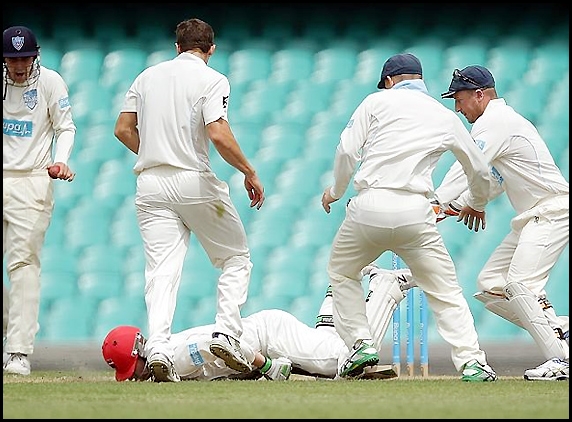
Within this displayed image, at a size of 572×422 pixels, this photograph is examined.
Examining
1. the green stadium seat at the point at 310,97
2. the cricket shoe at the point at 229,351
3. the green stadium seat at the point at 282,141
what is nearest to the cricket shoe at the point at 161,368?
the cricket shoe at the point at 229,351

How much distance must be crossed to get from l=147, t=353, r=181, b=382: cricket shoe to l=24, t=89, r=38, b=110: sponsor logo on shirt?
1689mm

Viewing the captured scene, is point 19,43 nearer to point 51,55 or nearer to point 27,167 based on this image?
point 27,167

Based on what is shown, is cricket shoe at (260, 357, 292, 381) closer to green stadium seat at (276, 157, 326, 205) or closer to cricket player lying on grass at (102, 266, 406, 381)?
cricket player lying on grass at (102, 266, 406, 381)

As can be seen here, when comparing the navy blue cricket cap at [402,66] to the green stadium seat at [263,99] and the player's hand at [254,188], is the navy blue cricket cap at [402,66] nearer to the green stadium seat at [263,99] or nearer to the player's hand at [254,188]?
the player's hand at [254,188]

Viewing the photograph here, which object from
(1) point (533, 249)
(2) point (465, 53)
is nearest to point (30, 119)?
(1) point (533, 249)

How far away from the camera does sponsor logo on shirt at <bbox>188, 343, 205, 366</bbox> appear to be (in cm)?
521

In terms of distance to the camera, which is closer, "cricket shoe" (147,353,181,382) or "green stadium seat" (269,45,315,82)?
"cricket shoe" (147,353,181,382)

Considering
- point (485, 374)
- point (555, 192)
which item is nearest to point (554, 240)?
point (555, 192)

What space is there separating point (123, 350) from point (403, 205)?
4.23 feet

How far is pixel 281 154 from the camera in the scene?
8.86m

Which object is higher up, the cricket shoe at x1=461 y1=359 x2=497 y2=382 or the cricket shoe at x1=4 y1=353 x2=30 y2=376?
the cricket shoe at x1=461 y1=359 x2=497 y2=382

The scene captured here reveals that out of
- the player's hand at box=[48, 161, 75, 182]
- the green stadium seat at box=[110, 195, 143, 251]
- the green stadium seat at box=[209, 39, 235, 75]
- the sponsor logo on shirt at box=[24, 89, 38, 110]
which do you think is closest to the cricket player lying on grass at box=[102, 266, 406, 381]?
the player's hand at box=[48, 161, 75, 182]

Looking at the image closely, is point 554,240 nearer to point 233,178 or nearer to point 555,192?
point 555,192

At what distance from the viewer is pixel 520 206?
5.79 m
